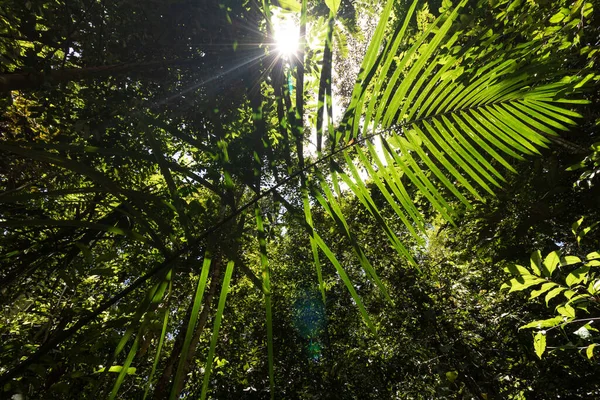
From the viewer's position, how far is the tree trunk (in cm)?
164

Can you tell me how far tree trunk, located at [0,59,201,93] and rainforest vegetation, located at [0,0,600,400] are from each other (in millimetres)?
17

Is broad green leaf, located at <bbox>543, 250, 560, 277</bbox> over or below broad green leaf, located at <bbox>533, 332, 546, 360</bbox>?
over

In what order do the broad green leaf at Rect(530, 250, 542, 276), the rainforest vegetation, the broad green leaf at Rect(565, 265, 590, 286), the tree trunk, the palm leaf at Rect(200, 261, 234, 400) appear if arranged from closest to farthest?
the palm leaf at Rect(200, 261, 234, 400), the rainforest vegetation, the broad green leaf at Rect(565, 265, 590, 286), the broad green leaf at Rect(530, 250, 542, 276), the tree trunk

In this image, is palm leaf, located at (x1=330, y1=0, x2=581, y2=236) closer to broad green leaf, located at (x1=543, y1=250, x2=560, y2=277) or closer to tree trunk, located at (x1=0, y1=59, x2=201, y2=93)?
broad green leaf, located at (x1=543, y1=250, x2=560, y2=277)

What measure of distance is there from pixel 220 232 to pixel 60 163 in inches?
12.2


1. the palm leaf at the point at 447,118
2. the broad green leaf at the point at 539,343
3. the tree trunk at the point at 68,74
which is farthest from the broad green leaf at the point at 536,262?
the tree trunk at the point at 68,74

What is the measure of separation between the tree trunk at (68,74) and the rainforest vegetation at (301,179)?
0.02 meters

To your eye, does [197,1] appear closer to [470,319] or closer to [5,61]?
[5,61]

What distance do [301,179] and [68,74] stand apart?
7.10 feet

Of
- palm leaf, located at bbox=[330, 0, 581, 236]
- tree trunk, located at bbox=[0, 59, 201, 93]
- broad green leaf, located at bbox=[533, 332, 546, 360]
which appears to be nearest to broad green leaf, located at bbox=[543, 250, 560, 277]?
broad green leaf, located at bbox=[533, 332, 546, 360]

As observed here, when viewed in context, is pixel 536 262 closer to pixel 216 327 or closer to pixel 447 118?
pixel 447 118

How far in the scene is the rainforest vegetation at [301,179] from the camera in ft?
2.26

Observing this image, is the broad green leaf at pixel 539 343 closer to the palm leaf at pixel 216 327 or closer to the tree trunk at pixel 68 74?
the palm leaf at pixel 216 327

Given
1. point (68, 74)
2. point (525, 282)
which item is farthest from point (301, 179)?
point (68, 74)
